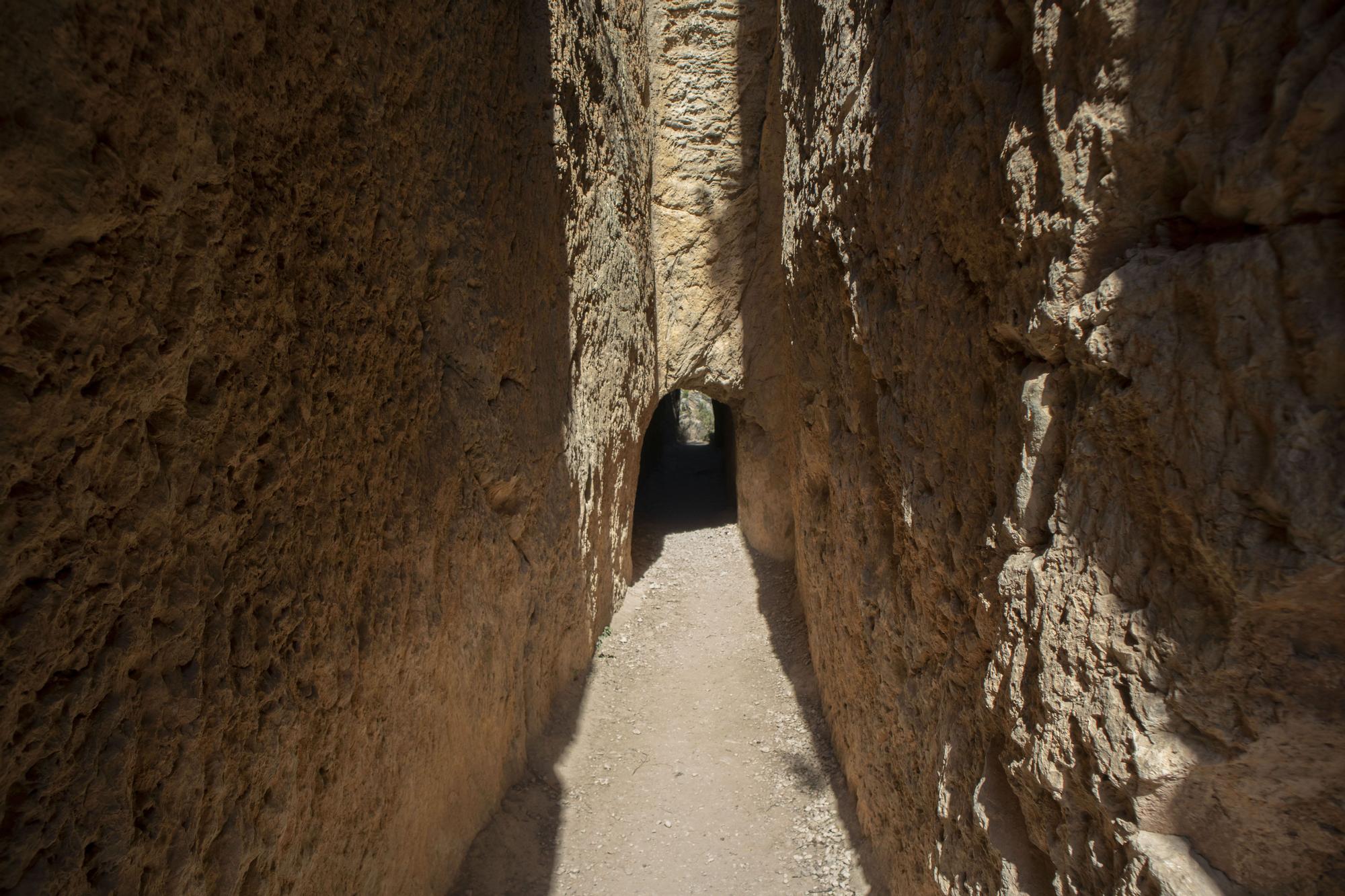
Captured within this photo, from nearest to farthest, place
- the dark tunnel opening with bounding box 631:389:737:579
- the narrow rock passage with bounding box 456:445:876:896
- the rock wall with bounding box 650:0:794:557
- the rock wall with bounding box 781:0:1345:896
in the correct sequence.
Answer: the rock wall with bounding box 781:0:1345:896 < the narrow rock passage with bounding box 456:445:876:896 < the rock wall with bounding box 650:0:794:557 < the dark tunnel opening with bounding box 631:389:737:579

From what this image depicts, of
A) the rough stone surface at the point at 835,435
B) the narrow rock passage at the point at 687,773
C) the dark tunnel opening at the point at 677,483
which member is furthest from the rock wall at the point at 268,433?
the dark tunnel opening at the point at 677,483

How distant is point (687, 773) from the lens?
5.64 m

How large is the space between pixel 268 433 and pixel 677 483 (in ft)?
35.3

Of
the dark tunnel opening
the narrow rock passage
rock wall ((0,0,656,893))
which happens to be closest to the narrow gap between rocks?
the narrow rock passage

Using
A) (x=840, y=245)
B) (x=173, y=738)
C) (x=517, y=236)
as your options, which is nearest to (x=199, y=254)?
(x=173, y=738)

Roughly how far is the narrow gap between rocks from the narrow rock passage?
0.01 meters

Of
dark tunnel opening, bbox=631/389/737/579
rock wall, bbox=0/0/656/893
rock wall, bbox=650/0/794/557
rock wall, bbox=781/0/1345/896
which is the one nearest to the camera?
rock wall, bbox=781/0/1345/896

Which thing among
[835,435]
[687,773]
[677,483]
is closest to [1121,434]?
[835,435]

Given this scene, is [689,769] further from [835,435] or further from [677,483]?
[677,483]

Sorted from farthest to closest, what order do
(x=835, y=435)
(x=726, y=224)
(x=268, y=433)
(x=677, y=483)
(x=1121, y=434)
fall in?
(x=677, y=483) → (x=726, y=224) → (x=835, y=435) → (x=268, y=433) → (x=1121, y=434)

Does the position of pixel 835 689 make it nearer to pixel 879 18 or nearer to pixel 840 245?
pixel 840 245

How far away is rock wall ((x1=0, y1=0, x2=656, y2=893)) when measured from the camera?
1.70 m

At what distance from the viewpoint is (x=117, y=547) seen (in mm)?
1921

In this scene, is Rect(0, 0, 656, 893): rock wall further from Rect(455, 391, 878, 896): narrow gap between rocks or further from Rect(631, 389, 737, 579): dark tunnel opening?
Rect(631, 389, 737, 579): dark tunnel opening
